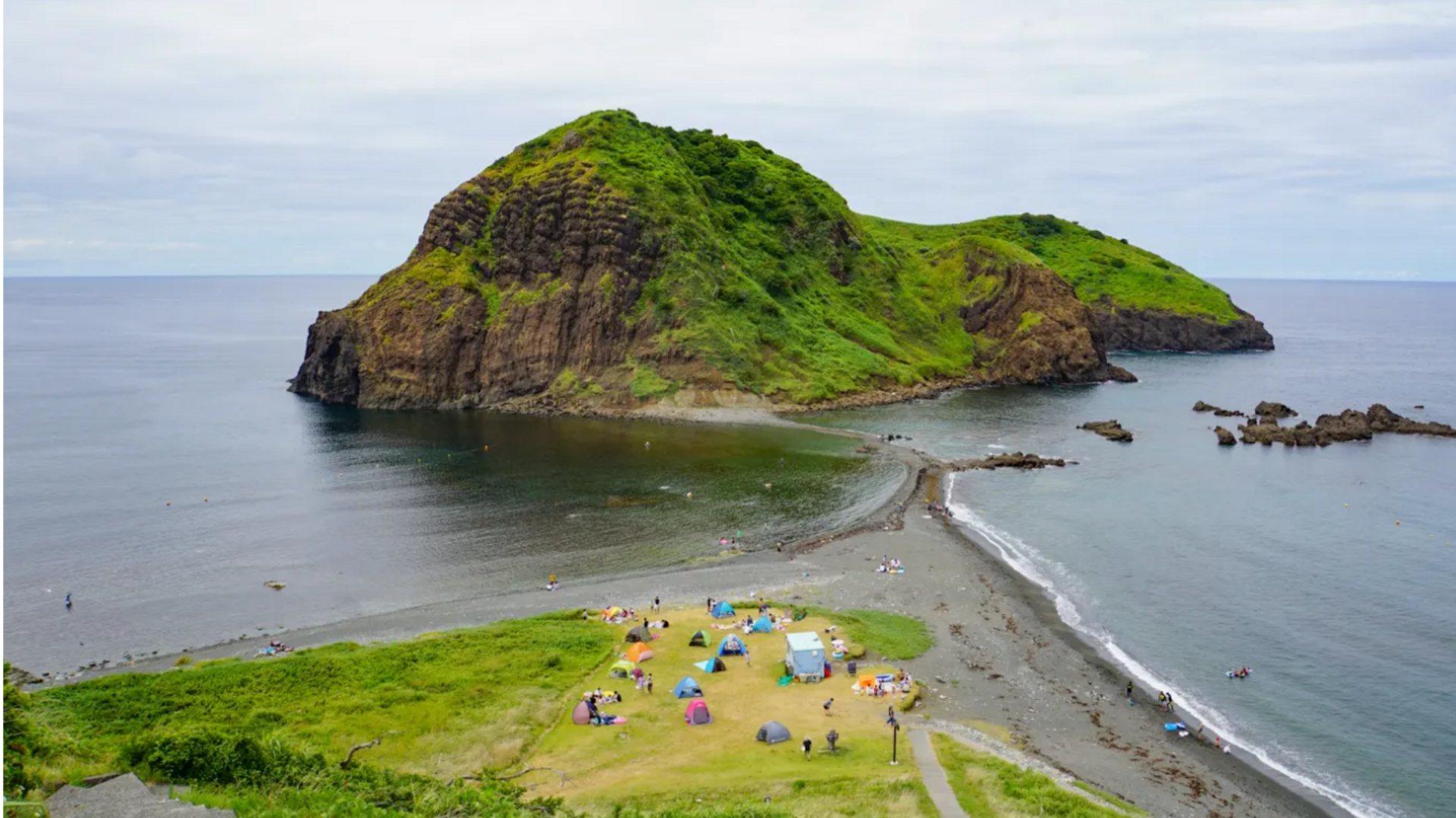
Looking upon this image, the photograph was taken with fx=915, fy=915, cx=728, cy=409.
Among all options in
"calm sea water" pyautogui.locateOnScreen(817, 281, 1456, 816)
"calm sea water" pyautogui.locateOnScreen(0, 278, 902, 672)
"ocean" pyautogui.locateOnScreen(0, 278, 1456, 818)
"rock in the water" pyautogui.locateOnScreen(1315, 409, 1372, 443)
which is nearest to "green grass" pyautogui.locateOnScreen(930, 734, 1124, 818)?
"ocean" pyautogui.locateOnScreen(0, 278, 1456, 818)

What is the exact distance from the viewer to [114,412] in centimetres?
14488

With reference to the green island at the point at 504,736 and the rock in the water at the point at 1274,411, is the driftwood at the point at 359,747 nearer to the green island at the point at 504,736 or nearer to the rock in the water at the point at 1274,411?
the green island at the point at 504,736

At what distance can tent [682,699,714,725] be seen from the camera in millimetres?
46281

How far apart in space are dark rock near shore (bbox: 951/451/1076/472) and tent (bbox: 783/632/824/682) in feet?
198

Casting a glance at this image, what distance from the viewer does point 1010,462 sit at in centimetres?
10925

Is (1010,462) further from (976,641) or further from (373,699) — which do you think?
(373,699)

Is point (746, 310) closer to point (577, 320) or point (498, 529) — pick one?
point (577, 320)

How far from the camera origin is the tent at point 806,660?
169ft

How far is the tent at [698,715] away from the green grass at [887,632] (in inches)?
543

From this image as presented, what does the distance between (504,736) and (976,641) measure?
3081cm

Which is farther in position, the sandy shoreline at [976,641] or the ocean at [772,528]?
the ocean at [772,528]

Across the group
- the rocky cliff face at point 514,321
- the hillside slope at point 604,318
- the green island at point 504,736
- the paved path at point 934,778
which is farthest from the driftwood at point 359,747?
the rocky cliff face at point 514,321

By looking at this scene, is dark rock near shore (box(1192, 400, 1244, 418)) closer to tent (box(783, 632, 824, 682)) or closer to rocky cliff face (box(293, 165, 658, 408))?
rocky cliff face (box(293, 165, 658, 408))

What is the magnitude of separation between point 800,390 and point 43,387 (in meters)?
140
